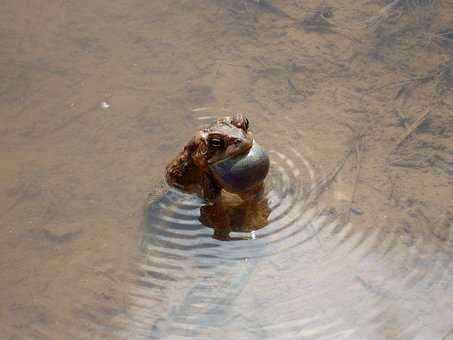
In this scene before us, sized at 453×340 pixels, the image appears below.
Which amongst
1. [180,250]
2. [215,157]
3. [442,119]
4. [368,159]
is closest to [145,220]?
[180,250]

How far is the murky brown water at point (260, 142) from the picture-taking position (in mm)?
4512

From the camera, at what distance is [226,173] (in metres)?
4.91

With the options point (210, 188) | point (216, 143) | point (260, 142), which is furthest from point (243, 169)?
point (260, 142)

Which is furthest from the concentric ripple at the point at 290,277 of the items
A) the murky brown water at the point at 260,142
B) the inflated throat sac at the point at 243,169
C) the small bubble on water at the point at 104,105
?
the small bubble on water at the point at 104,105

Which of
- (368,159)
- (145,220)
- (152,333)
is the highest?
(368,159)

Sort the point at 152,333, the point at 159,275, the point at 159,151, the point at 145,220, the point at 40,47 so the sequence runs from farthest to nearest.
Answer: the point at 40,47 < the point at 159,151 < the point at 145,220 < the point at 159,275 < the point at 152,333

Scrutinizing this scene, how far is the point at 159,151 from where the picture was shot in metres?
5.86

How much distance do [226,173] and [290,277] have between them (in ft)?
2.84

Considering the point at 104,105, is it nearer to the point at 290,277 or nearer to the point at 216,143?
the point at 216,143

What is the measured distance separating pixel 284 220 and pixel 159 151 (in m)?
1.40

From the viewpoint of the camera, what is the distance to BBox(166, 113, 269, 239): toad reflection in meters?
4.88

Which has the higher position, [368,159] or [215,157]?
[368,159]

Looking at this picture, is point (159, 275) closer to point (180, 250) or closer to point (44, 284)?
point (180, 250)

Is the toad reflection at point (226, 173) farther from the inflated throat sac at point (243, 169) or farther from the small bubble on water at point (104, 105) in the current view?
the small bubble on water at point (104, 105)
